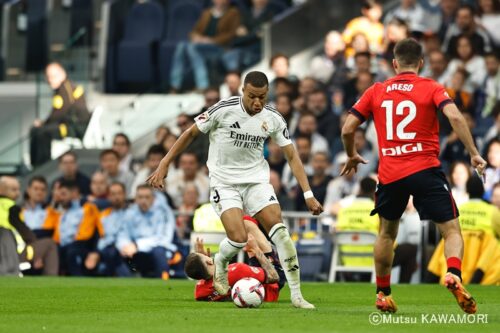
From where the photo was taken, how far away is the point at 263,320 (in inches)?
489

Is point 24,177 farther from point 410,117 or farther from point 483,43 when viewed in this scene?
point 410,117

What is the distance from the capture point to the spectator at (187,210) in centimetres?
2305

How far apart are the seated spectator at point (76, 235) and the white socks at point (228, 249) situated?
8642 mm

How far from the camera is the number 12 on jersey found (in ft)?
42.0

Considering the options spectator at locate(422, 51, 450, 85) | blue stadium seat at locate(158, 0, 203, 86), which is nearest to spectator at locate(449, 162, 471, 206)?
spectator at locate(422, 51, 450, 85)

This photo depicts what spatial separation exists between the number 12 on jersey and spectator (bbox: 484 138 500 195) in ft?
29.0

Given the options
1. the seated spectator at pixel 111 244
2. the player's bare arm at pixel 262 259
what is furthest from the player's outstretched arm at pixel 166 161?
the seated spectator at pixel 111 244

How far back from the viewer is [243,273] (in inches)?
588

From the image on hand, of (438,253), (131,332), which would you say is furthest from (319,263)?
(131,332)

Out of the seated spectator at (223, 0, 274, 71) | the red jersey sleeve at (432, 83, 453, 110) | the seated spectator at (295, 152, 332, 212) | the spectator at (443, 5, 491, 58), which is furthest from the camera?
the seated spectator at (223, 0, 274, 71)

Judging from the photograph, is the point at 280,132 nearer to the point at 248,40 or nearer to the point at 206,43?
the point at 206,43

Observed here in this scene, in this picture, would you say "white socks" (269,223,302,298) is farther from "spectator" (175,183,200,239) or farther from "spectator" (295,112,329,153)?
"spectator" (295,112,329,153)

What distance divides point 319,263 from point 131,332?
10.9 m

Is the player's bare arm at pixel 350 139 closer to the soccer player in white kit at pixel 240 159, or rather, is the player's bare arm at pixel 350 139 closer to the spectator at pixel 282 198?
the soccer player in white kit at pixel 240 159
